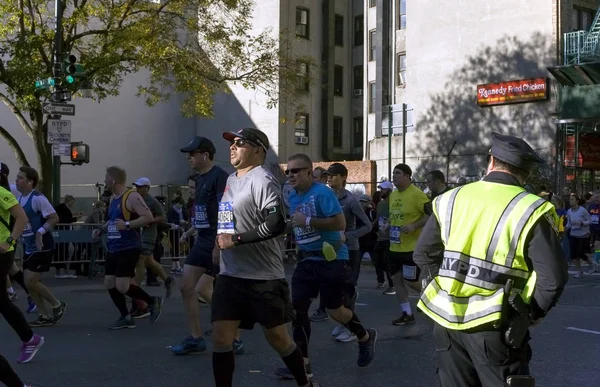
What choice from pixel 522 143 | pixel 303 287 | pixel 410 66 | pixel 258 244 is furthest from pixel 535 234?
pixel 410 66

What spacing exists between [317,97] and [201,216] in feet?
105

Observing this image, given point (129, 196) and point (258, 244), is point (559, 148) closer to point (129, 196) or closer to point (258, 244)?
point (129, 196)

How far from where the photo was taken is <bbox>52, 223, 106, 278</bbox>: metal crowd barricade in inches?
647

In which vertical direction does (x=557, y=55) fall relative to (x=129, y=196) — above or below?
above

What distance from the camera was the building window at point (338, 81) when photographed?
1585 inches

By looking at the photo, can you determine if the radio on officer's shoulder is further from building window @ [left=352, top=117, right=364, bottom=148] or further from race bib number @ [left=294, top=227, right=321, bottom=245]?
building window @ [left=352, top=117, right=364, bottom=148]

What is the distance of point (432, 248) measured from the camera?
4.09 metres

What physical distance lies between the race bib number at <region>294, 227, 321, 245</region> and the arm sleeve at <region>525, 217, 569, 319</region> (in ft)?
11.9

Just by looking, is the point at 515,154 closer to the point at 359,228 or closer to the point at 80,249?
the point at 359,228

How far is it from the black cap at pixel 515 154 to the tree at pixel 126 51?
14380mm

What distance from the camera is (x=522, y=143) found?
3.95 metres

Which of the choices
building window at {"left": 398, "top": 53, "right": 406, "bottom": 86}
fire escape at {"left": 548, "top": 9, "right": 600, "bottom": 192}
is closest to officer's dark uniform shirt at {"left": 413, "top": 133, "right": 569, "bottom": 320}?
fire escape at {"left": 548, "top": 9, "right": 600, "bottom": 192}

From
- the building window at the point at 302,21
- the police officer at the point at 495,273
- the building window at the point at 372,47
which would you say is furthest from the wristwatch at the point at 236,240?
the building window at the point at 372,47

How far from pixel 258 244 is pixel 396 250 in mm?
4623
